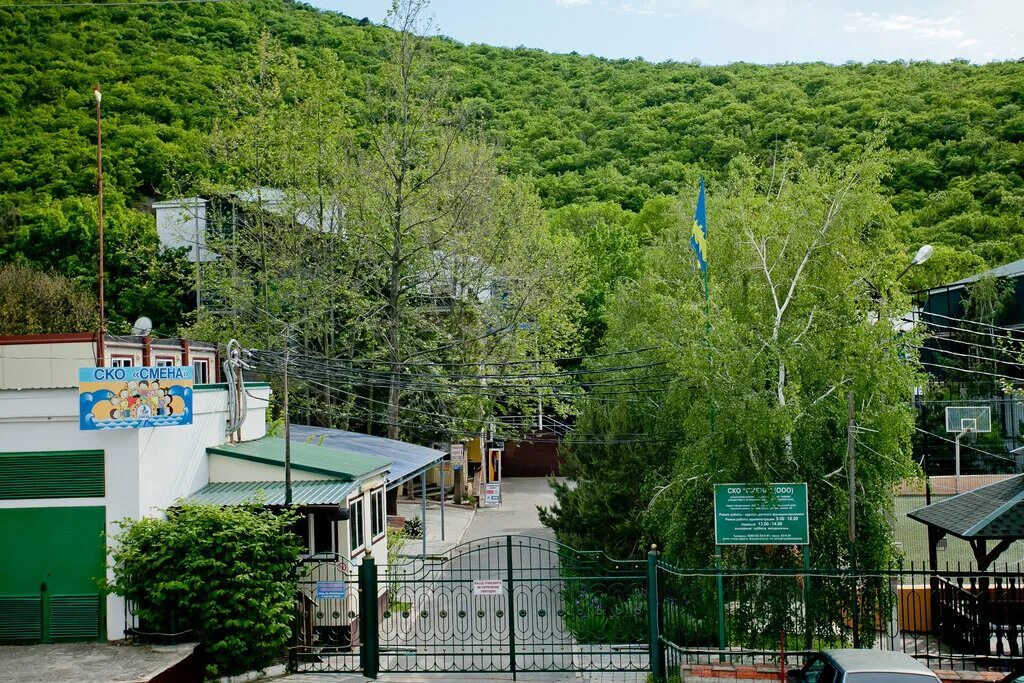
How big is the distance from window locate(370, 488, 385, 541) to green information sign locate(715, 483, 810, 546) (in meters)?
7.71

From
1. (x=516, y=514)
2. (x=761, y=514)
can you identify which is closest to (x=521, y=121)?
(x=516, y=514)

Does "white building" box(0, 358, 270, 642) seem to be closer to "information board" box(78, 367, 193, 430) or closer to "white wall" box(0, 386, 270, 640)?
"white wall" box(0, 386, 270, 640)

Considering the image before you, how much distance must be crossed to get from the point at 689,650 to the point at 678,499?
3.02 metres

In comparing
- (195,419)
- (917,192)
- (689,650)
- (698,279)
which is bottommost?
(689,650)

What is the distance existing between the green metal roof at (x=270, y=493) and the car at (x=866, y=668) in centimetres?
790

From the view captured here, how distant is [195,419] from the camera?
16250 millimetres

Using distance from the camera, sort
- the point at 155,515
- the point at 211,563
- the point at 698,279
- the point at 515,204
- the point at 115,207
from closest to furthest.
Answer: the point at 211,563
the point at 155,515
the point at 698,279
the point at 515,204
the point at 115,207

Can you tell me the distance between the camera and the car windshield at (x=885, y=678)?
9.99 meters

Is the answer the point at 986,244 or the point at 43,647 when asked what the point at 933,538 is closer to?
the point at 43,647

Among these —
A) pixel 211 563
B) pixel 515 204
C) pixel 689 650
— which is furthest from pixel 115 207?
pixel 689 650

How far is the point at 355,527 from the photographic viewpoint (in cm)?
1792

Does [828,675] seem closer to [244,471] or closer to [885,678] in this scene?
[885,678]

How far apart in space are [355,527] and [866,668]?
34.0ft

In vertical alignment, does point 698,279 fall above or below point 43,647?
above
